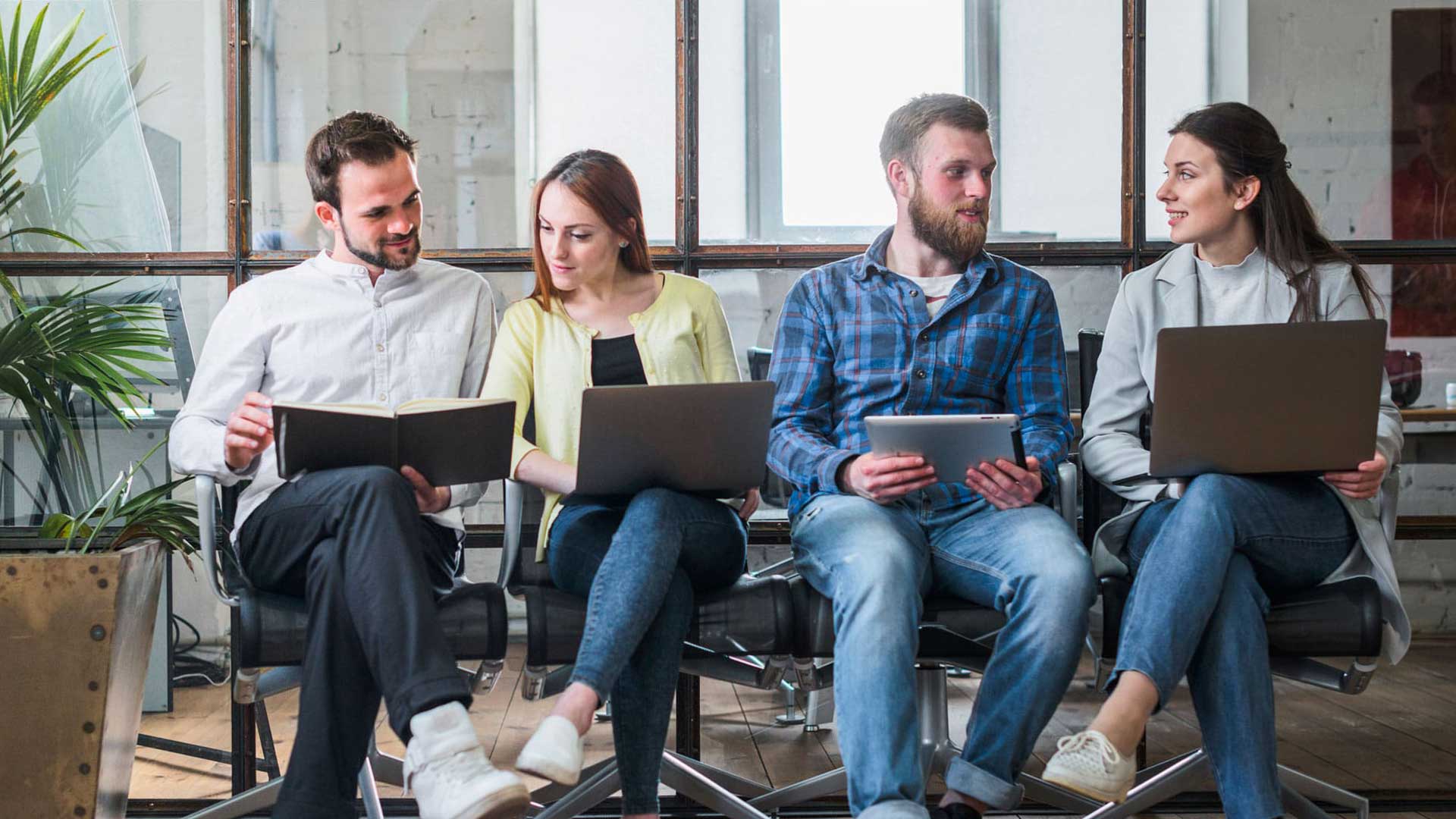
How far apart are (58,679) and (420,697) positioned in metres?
0.74

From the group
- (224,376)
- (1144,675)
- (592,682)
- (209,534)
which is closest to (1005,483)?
(1144,675)

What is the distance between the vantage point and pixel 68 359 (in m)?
2.36

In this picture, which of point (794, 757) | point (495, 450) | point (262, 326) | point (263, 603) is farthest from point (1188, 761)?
point (262, 326)

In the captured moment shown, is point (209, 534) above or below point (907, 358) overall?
below

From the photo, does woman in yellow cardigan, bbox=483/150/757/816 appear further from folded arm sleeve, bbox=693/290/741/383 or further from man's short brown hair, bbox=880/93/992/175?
man's short brown hair, bbox=880/93/992/175

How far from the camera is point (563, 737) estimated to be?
63.1 inches

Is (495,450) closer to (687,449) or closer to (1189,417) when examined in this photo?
(687,449)

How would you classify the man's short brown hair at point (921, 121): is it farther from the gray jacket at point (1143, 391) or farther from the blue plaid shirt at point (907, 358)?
the gray jacket at point (1143, 391)

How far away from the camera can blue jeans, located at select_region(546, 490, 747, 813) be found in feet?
5.72

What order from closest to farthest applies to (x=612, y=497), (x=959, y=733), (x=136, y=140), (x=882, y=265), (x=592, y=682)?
(x=592, y=682)
(x=612, y=497)
(x=882, y=265)
(x=136, y=140)
(x=959, y=733)

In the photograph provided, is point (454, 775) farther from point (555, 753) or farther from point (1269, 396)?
point (1269, 396)

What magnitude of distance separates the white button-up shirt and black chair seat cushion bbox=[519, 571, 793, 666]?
1.08 ft

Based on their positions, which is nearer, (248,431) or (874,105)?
(248,431)

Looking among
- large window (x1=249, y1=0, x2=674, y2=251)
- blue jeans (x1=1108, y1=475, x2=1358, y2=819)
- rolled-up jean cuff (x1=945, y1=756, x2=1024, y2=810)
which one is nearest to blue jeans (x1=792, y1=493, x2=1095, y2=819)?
rolled-up jean cuff (x1=945, y1=756, x2=1024, y2=810)
